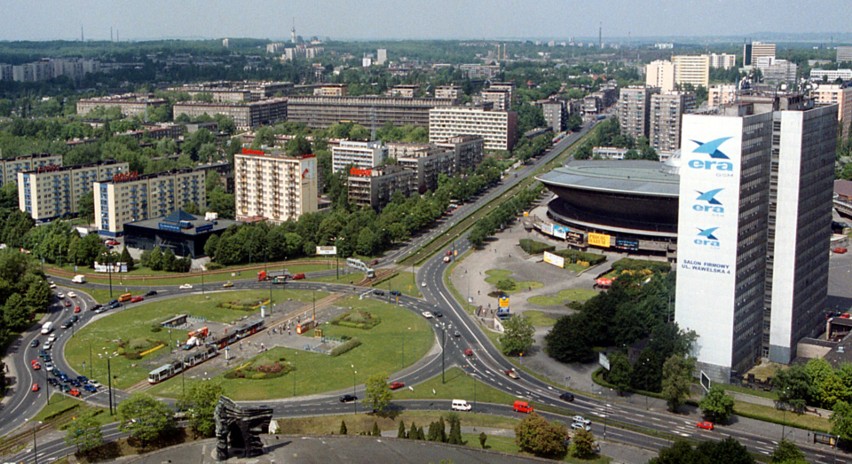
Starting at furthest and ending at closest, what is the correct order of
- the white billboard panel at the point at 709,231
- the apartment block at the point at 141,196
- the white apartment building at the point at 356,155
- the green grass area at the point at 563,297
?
the white apartment building at the point at 356,155 < the apartment block at the point at 141,196 < the green grass area at the point at 563,297 < the white billboard panel at the point at 709,231

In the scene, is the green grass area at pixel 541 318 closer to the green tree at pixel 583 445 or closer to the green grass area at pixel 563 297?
the green grass area at pixel 563 297

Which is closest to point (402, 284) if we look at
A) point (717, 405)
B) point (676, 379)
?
point (676, 379)

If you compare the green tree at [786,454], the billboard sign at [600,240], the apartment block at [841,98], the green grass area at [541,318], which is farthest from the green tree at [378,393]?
the apartment block at [841,98]

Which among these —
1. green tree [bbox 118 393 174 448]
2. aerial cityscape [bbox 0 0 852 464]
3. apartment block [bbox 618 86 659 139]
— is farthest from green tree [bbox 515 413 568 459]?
apartment block [bbox 618 86 659 139]

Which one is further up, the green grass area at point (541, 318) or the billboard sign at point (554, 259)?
the billboard sign at point (554, 259)

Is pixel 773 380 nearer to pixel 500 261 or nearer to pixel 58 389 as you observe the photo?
pixel 500 261

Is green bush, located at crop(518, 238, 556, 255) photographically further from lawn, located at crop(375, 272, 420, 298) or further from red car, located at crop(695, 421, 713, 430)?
red car, located at crop(695, 421, 713, 430)

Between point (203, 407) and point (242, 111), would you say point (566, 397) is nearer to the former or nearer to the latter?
point (203, 407)
